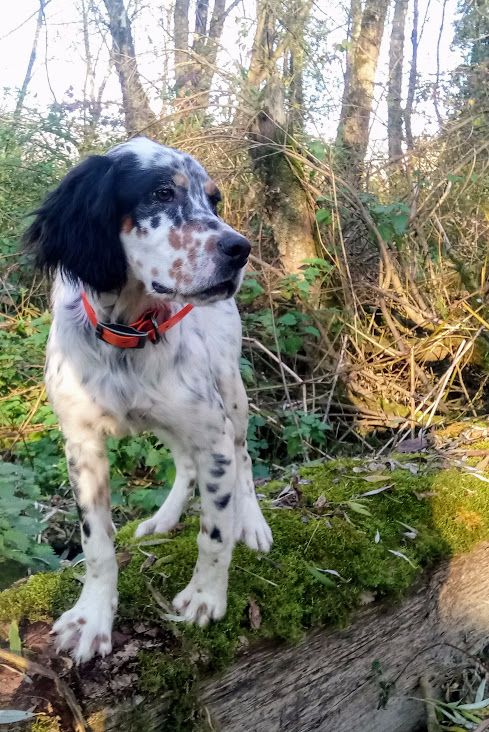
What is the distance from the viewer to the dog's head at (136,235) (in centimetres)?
203

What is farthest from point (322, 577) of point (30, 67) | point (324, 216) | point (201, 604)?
point (30, 67)

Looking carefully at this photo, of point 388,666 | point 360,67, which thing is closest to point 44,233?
point 388,666

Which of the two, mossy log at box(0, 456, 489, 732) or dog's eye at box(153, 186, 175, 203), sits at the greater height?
dog's eye at box(153, 186, 175, 203)

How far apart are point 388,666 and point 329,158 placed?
4492mm

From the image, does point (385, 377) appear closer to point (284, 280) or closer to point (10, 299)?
point (284, 280)

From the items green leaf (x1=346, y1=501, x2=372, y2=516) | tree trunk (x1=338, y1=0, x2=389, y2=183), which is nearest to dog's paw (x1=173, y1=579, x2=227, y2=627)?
green leaf (x1=346, y1=501, x2=372, y2=516)

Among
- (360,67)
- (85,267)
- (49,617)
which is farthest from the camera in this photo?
(360,67)

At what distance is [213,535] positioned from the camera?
88.1 inches

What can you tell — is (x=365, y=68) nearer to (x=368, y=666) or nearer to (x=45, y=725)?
(x=368, y=666)

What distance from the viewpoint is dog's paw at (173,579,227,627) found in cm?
A: 220

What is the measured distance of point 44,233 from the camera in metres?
2.11

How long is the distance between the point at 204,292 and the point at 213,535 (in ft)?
2.80

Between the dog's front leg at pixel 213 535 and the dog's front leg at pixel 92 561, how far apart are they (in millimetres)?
286

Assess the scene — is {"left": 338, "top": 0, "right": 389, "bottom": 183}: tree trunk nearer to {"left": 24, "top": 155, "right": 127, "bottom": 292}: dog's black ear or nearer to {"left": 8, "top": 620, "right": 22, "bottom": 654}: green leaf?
{"left": 24, "top": 155, "right": 127, "bottom": 292}: dog's black ear
